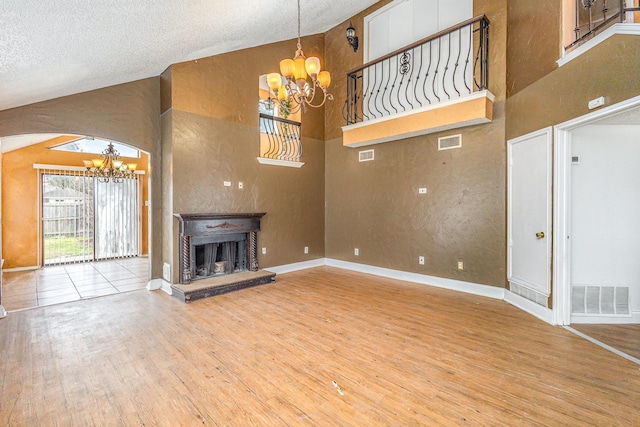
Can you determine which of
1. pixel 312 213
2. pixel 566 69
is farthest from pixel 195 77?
pixel 566 69

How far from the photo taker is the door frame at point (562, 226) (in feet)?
11.1

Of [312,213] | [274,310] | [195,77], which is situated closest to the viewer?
[274,310]

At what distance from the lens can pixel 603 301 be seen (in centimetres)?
354

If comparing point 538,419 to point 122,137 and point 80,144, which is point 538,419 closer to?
point 122,137

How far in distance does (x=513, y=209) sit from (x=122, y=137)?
6128 millimetres

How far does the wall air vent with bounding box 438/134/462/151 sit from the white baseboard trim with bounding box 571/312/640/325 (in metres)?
2.85

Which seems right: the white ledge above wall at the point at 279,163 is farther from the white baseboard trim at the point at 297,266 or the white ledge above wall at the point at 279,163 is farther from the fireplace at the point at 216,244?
the white baseboard trim at the point at 297,266

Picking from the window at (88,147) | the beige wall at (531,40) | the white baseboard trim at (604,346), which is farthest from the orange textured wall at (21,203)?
the white baseboard trim at (604,346)

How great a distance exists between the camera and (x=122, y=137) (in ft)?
15.5

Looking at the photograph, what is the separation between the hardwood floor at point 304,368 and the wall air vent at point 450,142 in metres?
2.57

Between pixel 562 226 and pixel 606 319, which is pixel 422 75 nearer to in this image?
pixel 562 226

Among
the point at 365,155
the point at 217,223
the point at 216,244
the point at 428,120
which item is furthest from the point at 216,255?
the point at 428,120

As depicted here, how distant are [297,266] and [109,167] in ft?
17.2

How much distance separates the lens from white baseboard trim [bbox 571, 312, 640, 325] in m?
3.49
